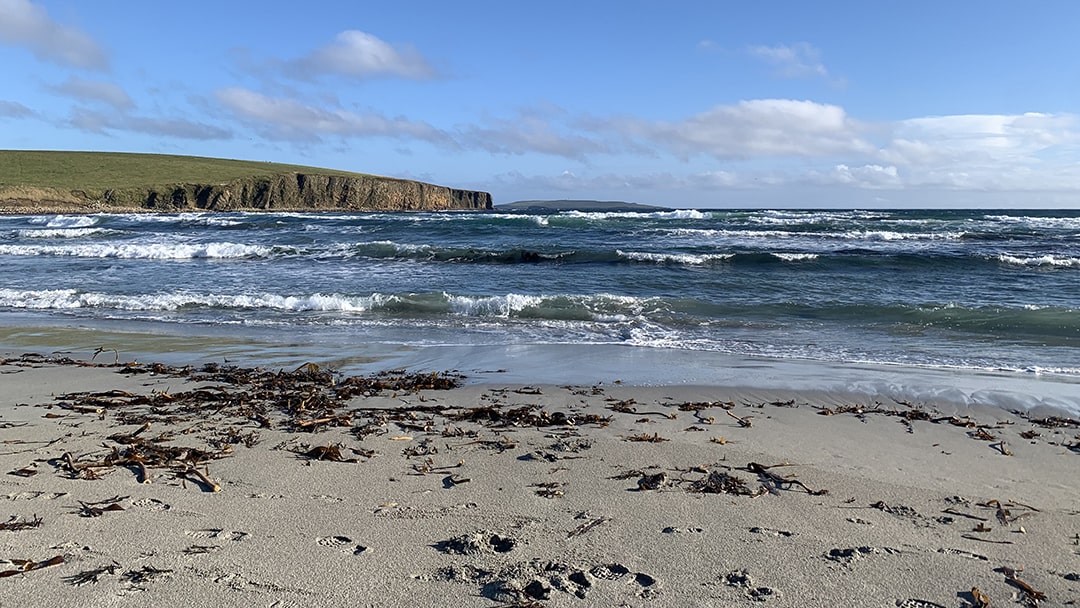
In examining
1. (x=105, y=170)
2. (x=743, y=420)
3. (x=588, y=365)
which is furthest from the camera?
(x=105, y=170)

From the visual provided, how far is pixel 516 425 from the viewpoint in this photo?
15.0ft

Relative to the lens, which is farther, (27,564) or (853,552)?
(853,552)

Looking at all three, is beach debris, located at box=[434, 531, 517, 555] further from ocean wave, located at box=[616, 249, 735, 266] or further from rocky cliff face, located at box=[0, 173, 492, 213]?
rocky cliff face, located at box=[0, 173, 492, 213]

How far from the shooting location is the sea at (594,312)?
23.0 ft

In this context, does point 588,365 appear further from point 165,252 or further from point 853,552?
point 165,252

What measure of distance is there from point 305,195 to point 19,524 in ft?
268

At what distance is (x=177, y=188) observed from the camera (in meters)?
69.4

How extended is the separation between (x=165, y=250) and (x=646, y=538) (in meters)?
23.4

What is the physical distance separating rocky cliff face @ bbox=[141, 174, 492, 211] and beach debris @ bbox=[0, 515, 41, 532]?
75.8 m

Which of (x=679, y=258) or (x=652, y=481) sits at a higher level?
(x=679, y=258)

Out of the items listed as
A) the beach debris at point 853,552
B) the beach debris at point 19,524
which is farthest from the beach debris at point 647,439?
the beach debris at point 19,524

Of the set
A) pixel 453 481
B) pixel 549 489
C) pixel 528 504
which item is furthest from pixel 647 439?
pixel 453 481

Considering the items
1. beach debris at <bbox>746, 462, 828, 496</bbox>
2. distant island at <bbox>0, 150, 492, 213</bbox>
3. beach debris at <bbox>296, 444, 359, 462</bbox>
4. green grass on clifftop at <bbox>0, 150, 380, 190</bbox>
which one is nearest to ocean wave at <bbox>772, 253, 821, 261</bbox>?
beach debris at <bbox>746, 462, 828, 496</bbox>

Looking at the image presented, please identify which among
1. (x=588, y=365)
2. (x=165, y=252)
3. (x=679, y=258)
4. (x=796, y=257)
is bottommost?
(x=588, y=365)
